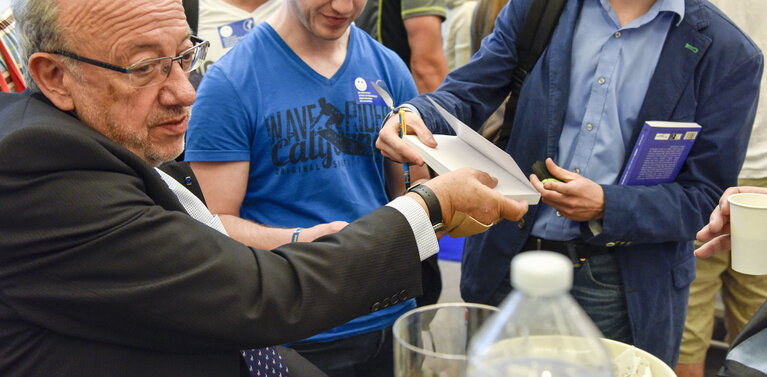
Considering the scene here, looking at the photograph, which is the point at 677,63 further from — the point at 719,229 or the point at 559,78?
the point at 719,229

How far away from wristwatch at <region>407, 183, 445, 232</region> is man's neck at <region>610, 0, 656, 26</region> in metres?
0.90

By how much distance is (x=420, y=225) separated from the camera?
1381 mm

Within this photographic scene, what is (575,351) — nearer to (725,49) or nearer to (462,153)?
(462,153)

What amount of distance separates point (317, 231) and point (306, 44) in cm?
60

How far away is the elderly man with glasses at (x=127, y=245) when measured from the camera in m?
1.12

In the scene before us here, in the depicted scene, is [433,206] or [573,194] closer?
[433,206]

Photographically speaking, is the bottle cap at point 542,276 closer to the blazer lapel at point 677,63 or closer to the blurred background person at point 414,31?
the blazer lapel at point 677,63

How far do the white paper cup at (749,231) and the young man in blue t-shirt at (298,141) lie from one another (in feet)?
3.14

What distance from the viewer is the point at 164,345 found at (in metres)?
1.19

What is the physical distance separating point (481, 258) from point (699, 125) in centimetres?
75

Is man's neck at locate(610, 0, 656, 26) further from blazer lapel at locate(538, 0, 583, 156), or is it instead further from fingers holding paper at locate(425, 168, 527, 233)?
fingers holding paper at locate(425, 168, 527, 233)

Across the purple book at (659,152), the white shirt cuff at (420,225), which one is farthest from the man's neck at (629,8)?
the white shirt cuff at (420,225)

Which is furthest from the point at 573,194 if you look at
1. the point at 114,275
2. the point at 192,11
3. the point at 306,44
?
the point at 192,11

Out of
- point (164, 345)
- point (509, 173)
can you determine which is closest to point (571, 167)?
point (509, 173)
